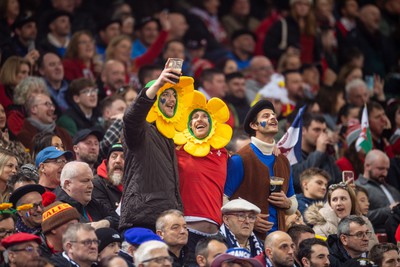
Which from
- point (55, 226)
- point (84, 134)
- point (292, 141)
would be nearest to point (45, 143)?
point (84, 134)

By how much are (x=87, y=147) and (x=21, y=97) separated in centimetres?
147

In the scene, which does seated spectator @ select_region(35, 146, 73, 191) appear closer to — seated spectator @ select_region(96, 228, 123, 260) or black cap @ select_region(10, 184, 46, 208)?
black cap @ select_region(10, 184, 46, 208)

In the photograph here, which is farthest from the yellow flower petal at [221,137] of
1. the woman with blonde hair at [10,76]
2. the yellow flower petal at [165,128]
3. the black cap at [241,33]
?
the black cap at [241,33]

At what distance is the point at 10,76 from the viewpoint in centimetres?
1467

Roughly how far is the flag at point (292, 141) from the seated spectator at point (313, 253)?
7.48 feet

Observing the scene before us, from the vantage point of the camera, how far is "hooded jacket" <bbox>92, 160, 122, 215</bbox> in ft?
40.9

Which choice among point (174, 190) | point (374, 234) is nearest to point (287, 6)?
point (374, 234)

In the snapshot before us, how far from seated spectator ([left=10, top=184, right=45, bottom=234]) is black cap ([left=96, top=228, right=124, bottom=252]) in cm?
66

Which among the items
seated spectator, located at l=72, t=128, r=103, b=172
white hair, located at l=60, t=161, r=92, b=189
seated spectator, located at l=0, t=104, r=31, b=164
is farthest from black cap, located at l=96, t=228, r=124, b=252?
seated spectator, located at l=72, t=128, r=103, b=172

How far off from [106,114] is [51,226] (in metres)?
3.93

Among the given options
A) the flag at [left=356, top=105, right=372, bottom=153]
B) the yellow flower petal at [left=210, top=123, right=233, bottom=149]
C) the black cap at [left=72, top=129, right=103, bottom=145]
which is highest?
the flag at [left=356, top=105, right=372, bottom=153]

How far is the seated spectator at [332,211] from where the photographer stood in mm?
13227

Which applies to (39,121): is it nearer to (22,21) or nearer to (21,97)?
(21,97)

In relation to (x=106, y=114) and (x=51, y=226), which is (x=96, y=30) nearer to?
(x=106, y=114)
